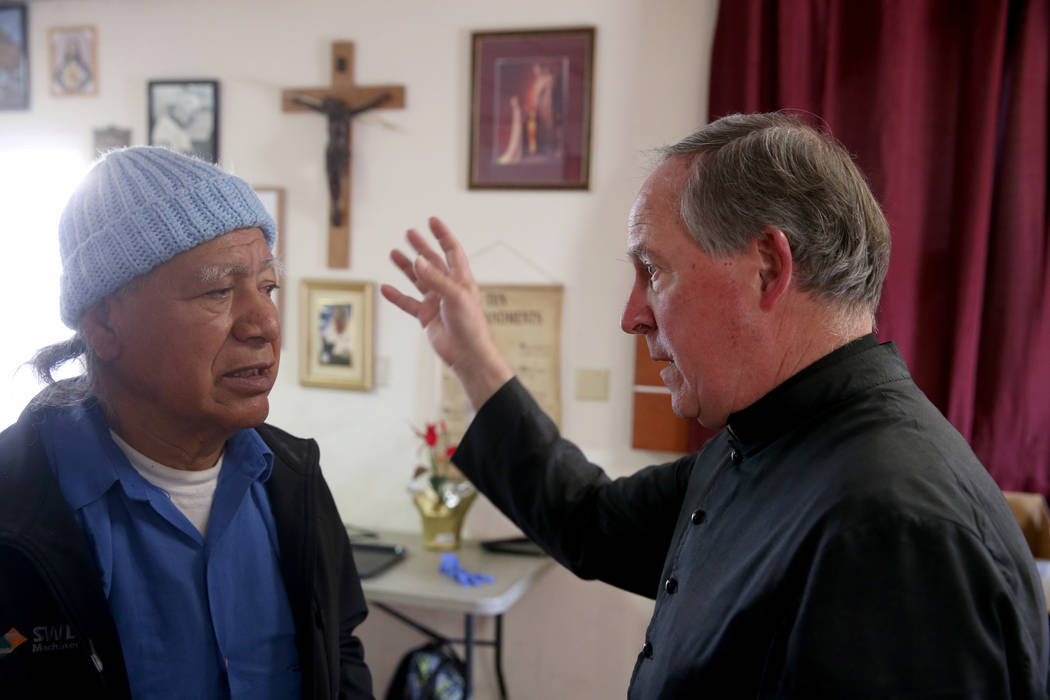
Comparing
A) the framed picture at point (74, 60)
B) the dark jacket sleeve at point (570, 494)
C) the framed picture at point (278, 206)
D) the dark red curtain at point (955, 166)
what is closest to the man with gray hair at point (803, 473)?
the dark jacket sleeve at point (570, 494)

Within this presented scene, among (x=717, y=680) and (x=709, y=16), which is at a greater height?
(x=709, y=16)

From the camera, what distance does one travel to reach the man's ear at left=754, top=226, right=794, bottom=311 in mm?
995

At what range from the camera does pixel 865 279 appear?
1.05 m

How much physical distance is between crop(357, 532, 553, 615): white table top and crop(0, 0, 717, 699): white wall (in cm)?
24

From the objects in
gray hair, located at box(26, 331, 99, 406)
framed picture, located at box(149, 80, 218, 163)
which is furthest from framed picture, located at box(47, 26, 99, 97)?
gray hair, located at box(26, 331, 99, 406)

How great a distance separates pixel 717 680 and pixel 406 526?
2244 millimetres

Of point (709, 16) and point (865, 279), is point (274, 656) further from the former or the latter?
point (709, 16)

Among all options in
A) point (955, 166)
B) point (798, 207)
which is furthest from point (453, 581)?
point (955, 166)

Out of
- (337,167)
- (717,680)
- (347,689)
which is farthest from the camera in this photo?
(337,167)

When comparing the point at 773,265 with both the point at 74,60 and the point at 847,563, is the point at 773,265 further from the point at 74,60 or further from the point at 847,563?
the point at 74,60

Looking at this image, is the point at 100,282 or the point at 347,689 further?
Answer: the point at 347,689

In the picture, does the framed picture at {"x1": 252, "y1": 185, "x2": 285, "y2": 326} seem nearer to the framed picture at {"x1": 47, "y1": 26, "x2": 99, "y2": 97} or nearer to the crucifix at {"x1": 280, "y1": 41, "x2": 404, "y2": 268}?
the crucifix at {"x1": 280, "y1": 41, "x2": 404, "y2": 268}

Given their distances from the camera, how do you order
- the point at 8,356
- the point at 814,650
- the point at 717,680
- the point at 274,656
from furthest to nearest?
the point at 8,356 < the point at 274,656 < the point at 717,680 < the point at 814,650

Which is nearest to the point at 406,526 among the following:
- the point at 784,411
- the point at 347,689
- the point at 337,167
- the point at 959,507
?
the point at 337,167
